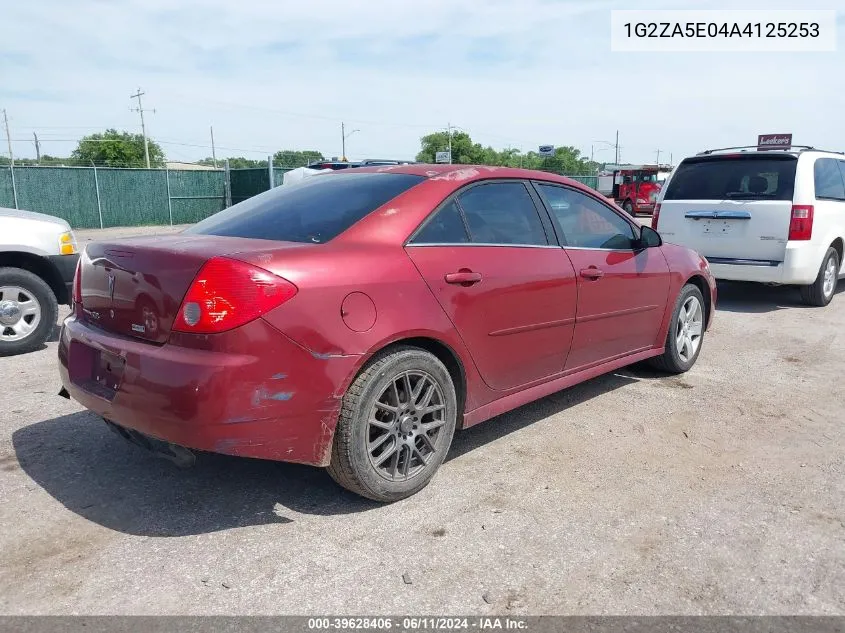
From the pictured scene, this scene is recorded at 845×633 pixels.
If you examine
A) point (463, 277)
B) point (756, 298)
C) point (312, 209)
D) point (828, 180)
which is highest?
point (828, 180)

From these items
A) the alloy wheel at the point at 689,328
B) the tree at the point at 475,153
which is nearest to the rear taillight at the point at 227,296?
the alloy wheel at the point at 689,328

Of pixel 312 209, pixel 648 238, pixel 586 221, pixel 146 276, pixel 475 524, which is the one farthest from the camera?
pixel 648 238

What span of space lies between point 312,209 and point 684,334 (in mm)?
3311

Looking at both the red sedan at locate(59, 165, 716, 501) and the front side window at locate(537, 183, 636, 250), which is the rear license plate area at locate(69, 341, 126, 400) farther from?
the front side window at locate(537, 183, 636, 250)

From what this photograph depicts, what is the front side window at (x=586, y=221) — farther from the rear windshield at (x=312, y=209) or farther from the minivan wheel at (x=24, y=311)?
the minivan wheel at (x=24, y=311)

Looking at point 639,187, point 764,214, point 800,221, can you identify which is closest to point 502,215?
point 764,214

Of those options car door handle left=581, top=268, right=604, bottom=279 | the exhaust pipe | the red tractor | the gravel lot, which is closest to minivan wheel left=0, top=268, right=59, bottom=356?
the gravel lot

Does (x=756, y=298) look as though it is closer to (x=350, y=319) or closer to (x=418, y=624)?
(x=350, y=319)

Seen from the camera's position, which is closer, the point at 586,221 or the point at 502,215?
the point at 502,215

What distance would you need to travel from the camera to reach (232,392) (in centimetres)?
270

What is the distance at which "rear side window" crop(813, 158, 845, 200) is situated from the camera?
26.5ft

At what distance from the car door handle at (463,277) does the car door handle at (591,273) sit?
952mm

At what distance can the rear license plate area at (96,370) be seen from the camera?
2.96 m

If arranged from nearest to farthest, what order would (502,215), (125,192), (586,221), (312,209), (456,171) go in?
(312,209) < (456,171) < (502,215) < (586,221) < (125,192)
